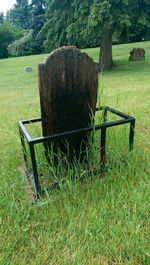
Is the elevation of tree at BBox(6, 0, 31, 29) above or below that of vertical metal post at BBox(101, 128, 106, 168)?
above

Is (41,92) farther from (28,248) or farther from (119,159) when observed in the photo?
(28,248)

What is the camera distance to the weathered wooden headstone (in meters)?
2.01

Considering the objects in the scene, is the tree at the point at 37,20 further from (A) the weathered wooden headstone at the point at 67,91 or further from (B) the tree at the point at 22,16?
(B) the tree at the point at 22,16

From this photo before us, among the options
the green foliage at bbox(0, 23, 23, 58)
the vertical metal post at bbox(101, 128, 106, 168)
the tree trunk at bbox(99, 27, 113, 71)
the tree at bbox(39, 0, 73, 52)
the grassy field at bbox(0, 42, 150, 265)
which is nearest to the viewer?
the grassy field at bbox(0, 42, 150, 265)

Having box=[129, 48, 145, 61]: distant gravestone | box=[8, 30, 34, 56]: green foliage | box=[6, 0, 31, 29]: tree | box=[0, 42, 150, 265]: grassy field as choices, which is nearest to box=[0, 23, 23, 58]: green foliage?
box=[8, 30, 34, 56]: green foliage

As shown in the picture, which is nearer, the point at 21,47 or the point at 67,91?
the point at 67,91

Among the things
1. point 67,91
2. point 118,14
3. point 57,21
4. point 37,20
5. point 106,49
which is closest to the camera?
point 67,91

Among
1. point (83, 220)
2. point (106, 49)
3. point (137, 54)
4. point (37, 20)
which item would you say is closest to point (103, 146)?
point (83, 220)

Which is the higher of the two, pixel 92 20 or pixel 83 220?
pixel 92 20

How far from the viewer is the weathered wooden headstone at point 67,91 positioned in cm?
201

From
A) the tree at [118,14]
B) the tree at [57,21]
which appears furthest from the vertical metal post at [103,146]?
the tree at [57,21]

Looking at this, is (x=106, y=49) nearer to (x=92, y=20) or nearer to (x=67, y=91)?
(x=92, y=20)

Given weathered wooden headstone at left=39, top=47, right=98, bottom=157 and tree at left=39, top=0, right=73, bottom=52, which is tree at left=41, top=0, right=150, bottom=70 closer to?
tree at left=39, top=0, right=73, bottom=52

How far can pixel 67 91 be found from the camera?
7.00ft
